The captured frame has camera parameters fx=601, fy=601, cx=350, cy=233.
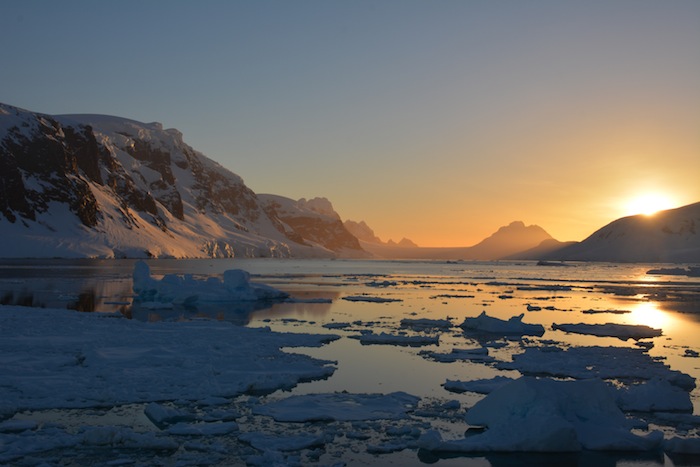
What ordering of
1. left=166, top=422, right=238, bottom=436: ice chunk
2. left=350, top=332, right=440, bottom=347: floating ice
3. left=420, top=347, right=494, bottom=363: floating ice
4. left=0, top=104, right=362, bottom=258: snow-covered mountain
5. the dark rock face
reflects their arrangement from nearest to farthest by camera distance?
left=166, top=422, right=238, bottom=436: ice chunk
left=420, top=347, right=494, bottom=363: floating ice
left=350, top=332, right=440, bottom=347: floating ice
left=0, top=104, right=362, bottom=258: snow-covered mountain
the dark rock face

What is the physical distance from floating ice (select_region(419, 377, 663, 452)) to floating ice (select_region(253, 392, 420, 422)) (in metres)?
1.83

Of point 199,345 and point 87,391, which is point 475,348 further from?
point 87,391

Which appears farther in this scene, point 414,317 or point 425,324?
point 414,317

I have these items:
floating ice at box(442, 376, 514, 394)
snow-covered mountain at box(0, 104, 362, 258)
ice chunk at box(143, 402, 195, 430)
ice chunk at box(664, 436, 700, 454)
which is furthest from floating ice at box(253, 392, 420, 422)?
snow-covered mountain at box(0, 104, 362, 258)

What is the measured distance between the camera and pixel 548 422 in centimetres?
1122

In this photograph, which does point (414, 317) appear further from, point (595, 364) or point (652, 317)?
point (652, 317)

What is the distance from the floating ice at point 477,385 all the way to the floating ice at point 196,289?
27.4 metres

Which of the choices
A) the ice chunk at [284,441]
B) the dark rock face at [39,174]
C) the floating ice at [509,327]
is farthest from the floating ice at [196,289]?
the dark rock face at [39,174]

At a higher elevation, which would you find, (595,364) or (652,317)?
(652,317)

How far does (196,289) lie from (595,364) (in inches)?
1176

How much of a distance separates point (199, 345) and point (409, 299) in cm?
2783

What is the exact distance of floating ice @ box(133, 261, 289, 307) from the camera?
40.5m

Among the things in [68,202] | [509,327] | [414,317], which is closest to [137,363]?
[509,327]

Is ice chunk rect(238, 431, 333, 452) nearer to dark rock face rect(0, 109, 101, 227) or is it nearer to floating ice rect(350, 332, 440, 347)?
floating ice rect(350, 332, 440, 347)
